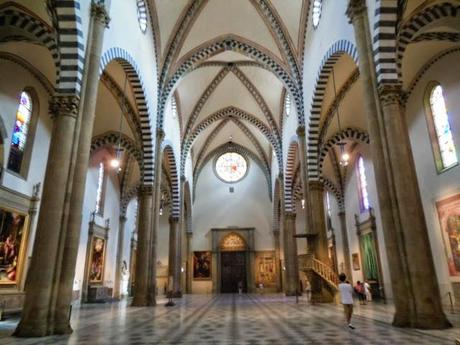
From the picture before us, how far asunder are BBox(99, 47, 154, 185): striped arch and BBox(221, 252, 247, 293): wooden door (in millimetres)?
16008

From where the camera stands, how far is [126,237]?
2492cm

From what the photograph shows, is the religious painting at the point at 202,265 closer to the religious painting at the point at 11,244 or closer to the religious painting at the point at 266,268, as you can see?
the religious painting at the point at 266,268

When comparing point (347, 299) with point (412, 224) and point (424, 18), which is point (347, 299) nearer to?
point (412, 224)

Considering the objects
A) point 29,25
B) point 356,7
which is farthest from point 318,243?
point 29,25

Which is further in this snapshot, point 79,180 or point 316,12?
point 316,12

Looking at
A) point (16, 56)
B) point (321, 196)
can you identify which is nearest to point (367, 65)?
point (321, 196)

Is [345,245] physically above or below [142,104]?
below

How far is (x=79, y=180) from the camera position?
300 inches

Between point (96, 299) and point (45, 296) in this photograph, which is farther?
point (96, 299)

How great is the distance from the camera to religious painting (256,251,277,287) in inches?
1126

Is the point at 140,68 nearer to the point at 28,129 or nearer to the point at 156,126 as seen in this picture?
the point at 156,126

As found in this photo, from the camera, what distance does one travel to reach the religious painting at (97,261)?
62.8 ft

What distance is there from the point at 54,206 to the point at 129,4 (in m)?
8.29

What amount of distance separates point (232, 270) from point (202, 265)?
97.6 inches
